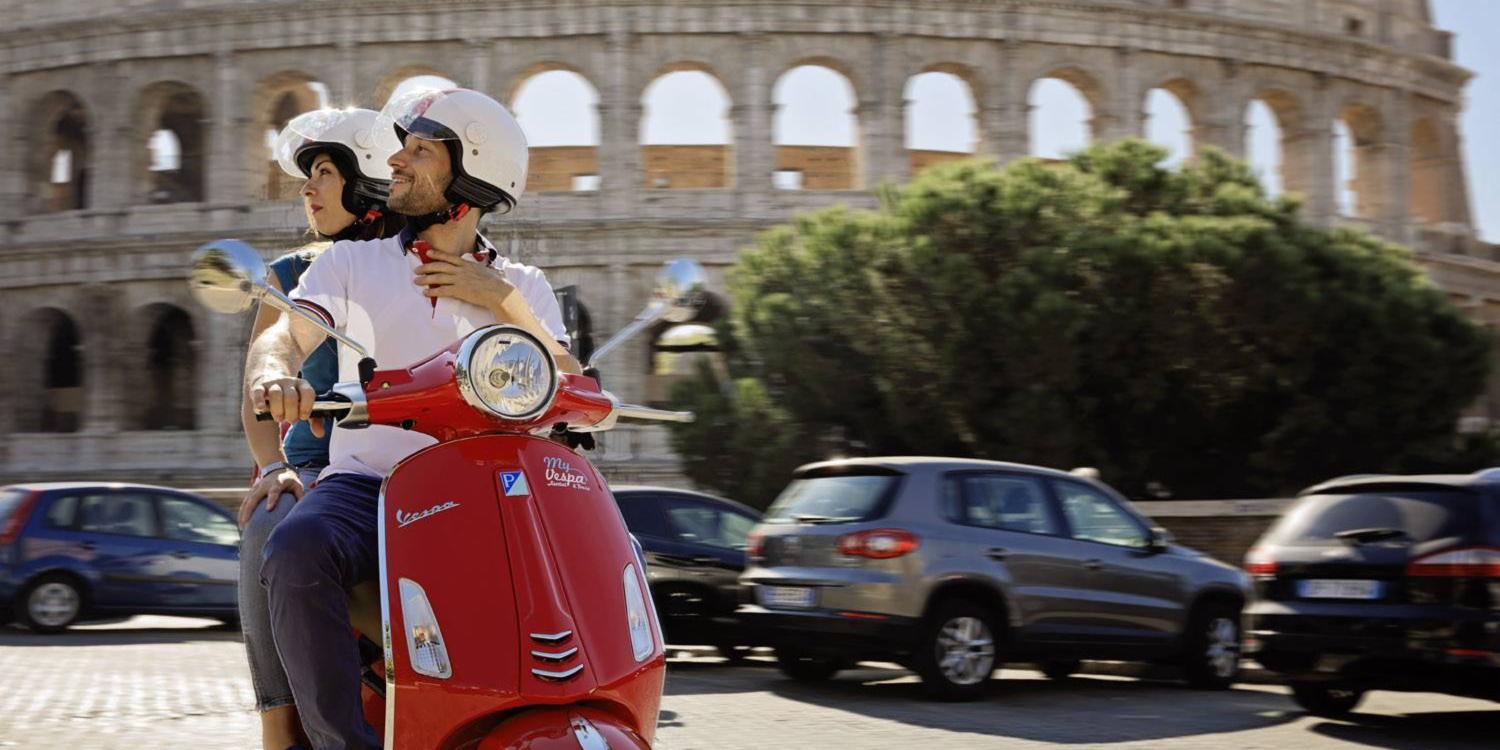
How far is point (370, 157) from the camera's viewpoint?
468 cm

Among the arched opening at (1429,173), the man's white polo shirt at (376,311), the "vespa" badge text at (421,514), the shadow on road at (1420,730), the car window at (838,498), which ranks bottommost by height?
the shadow on road at (1420,730)

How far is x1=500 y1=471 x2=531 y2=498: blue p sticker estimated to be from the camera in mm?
3328

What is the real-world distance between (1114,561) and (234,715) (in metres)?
5.60

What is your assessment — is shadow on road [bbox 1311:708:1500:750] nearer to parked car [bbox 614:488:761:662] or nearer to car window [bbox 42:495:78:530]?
parked car [bbox 614:488:761:662]

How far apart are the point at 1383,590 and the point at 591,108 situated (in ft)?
94.7

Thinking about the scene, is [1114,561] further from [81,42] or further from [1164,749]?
[81,42]

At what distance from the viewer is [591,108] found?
120 feet

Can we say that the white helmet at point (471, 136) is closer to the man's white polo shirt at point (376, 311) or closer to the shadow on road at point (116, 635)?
the man's white polo shirt at point (376, 311)

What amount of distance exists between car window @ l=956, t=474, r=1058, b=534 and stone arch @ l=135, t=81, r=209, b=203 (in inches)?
1230

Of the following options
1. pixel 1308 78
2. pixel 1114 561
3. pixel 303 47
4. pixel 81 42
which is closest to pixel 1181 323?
pixel 1114 561

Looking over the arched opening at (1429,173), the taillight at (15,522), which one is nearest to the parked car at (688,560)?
the taillight at (15,522)

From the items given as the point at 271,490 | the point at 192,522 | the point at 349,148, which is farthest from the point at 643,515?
the point at 271,490

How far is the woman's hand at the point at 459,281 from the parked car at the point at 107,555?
44.2ft

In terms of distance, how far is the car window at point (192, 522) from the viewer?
16641 millimetres
